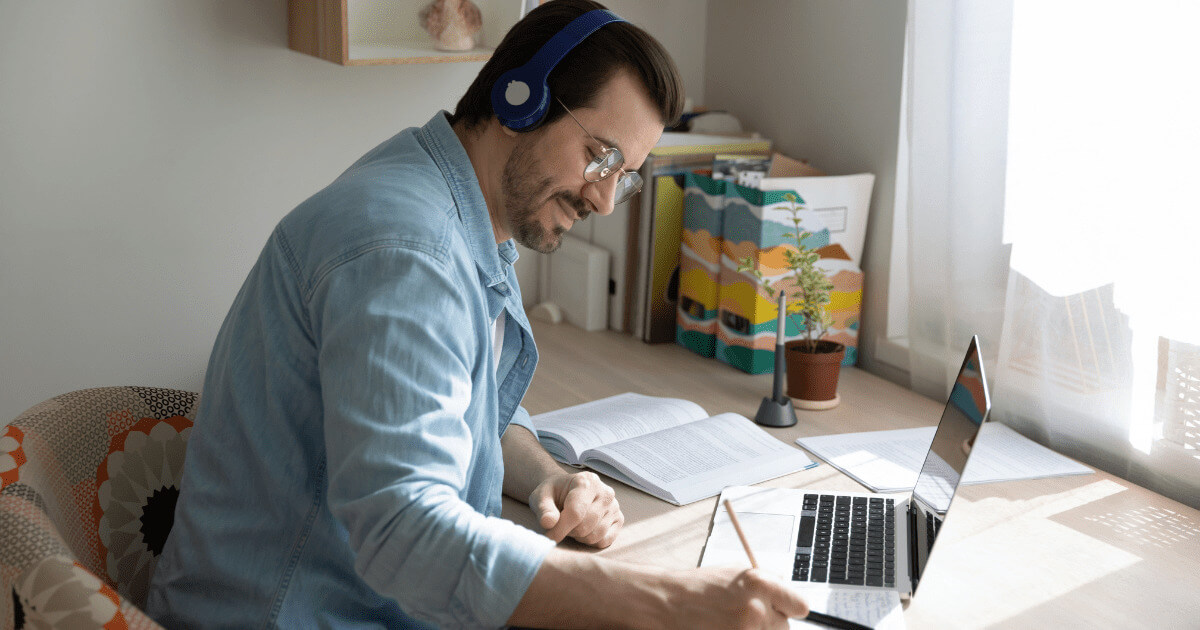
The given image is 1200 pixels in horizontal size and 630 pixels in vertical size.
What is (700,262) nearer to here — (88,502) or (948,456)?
(948,456)

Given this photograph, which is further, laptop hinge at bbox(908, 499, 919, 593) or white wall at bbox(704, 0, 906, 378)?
white wall at bbox(704, 0, 906, 378)

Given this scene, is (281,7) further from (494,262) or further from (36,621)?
(36,621)

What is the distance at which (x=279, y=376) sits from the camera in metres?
1.00

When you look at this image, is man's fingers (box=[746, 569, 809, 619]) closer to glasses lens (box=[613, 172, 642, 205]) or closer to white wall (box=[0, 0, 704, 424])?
glasses lens (box=[613, 172, 642, 205])

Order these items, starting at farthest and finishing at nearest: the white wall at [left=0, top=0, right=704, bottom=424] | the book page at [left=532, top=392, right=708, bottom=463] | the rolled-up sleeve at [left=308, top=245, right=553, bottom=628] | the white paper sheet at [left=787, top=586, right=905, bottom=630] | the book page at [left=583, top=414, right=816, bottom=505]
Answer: the white wall at [left=0, top=0, right=704, bottom=424] → the book page at [left=532, top=392, right=708, bottom=463] → the book page at [left=583, top=414, right=816, bottom=505] → the white paper sheet at [left=787, top=586, right=905, bottom=630] → the rolled-up sleeve at [left=308, top=245, right=553, bottom=628]

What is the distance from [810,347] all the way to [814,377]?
0.23 feet

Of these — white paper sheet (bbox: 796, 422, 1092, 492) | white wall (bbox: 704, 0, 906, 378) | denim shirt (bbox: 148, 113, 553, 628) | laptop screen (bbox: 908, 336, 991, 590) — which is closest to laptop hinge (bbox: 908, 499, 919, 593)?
laptop screen (bbox: 908, 336, 991, 590)

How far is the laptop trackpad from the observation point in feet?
3.95

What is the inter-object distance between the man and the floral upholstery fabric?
0.13m

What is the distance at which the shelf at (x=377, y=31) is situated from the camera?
1.87 m

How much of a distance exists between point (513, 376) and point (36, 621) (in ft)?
1.99

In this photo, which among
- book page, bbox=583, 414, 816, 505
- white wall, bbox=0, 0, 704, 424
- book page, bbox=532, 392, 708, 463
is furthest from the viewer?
white wall, bbox=0, 0, 704, 424

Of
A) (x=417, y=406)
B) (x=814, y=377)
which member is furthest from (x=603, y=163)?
(x=814, y=377)

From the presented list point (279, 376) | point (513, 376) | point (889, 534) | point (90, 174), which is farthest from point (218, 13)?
point (889, 534)
